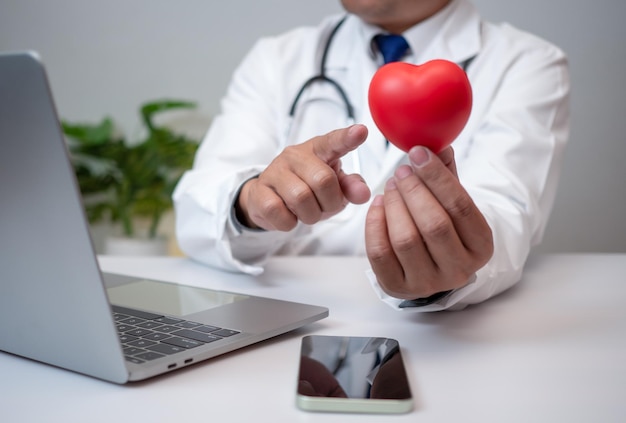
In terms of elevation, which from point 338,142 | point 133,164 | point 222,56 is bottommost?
point 133,164

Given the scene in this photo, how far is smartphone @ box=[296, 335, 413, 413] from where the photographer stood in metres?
0.43

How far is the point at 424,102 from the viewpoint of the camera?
21.8 inches

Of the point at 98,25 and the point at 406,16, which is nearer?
the point at 406,16

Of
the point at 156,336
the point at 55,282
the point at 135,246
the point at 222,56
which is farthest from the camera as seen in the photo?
the point at 222,56

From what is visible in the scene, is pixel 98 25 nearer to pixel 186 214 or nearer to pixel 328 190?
pixel 186 214

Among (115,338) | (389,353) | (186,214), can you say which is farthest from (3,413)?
(186,214)

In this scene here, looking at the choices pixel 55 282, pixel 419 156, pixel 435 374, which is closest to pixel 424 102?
pixel 419 156

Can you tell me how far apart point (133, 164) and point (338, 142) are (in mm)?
1790

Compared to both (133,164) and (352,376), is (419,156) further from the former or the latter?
(133,164)

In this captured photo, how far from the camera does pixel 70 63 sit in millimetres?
2412

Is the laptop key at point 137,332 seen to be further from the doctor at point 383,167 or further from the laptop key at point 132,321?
the doctor at point 383,167

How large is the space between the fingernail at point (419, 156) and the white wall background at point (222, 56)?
5.72 ft

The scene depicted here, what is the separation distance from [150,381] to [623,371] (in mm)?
392

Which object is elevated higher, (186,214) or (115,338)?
(115,338)
